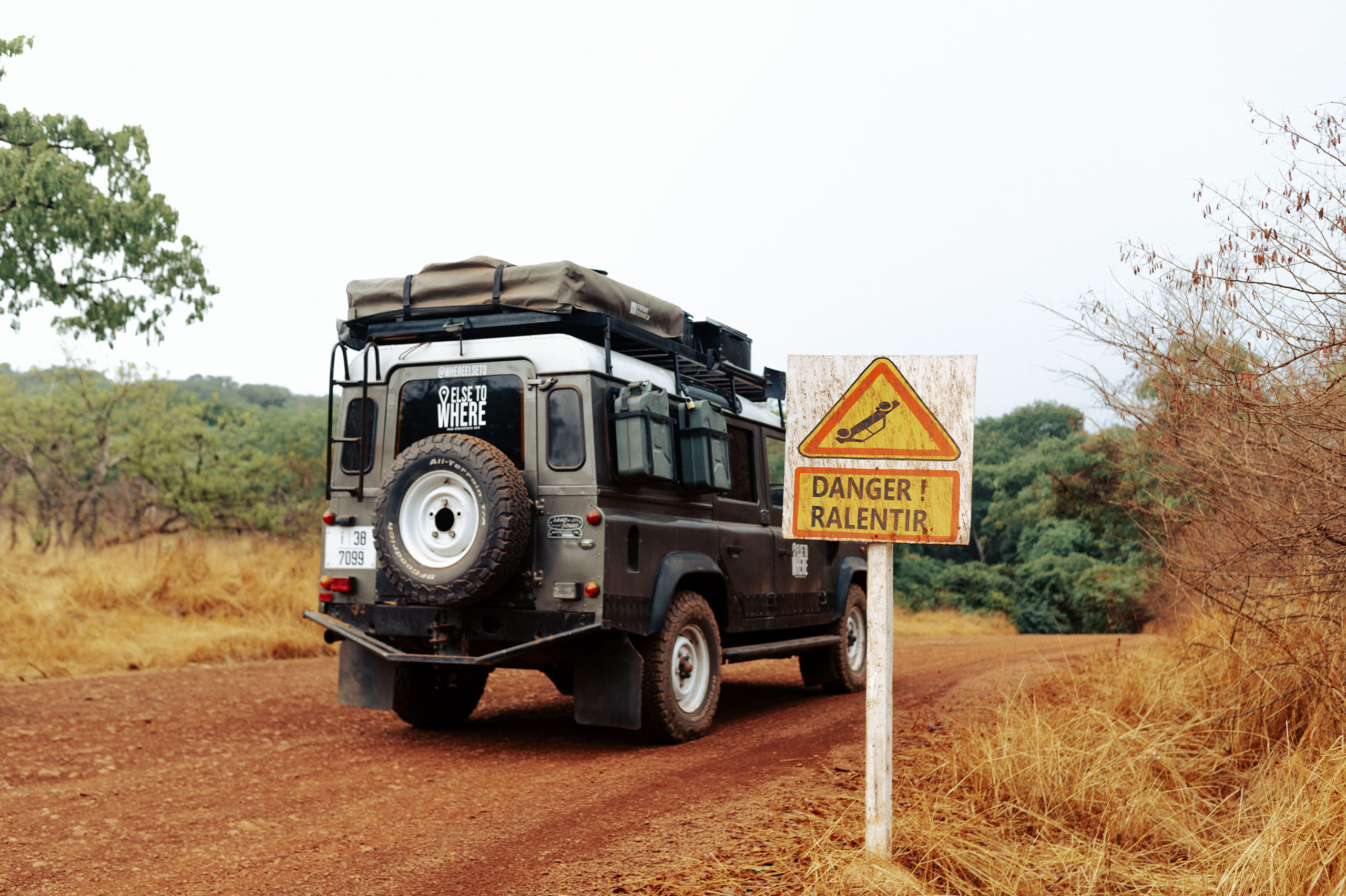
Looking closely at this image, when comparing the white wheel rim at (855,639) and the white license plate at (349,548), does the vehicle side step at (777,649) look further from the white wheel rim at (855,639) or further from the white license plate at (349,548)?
the white license plate at (349,548)

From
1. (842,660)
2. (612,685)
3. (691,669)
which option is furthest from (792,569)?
(612,685)

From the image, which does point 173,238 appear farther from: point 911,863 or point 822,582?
point 911,863

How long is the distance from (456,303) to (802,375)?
361 centimetres

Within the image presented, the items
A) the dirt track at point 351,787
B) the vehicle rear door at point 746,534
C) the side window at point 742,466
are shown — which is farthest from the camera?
the side window at point 742,466

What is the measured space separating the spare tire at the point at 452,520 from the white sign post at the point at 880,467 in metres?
2.53

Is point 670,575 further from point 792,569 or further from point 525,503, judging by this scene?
point 792,569

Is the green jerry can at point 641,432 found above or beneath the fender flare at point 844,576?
above

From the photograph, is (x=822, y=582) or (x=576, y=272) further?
(x=822, y=582)

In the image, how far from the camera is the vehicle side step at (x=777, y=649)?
8.05m

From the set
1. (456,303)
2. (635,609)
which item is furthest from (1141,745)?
(456,303)

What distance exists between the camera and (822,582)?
991 centimetres

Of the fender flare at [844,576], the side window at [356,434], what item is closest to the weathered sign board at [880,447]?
the side window at [356,434]

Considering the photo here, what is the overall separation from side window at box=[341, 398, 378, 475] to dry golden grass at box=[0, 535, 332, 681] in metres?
4.70

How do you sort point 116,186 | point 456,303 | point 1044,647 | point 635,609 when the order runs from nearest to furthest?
point 635,609 → point 456,303 → point 116,186 → point 1044,647
